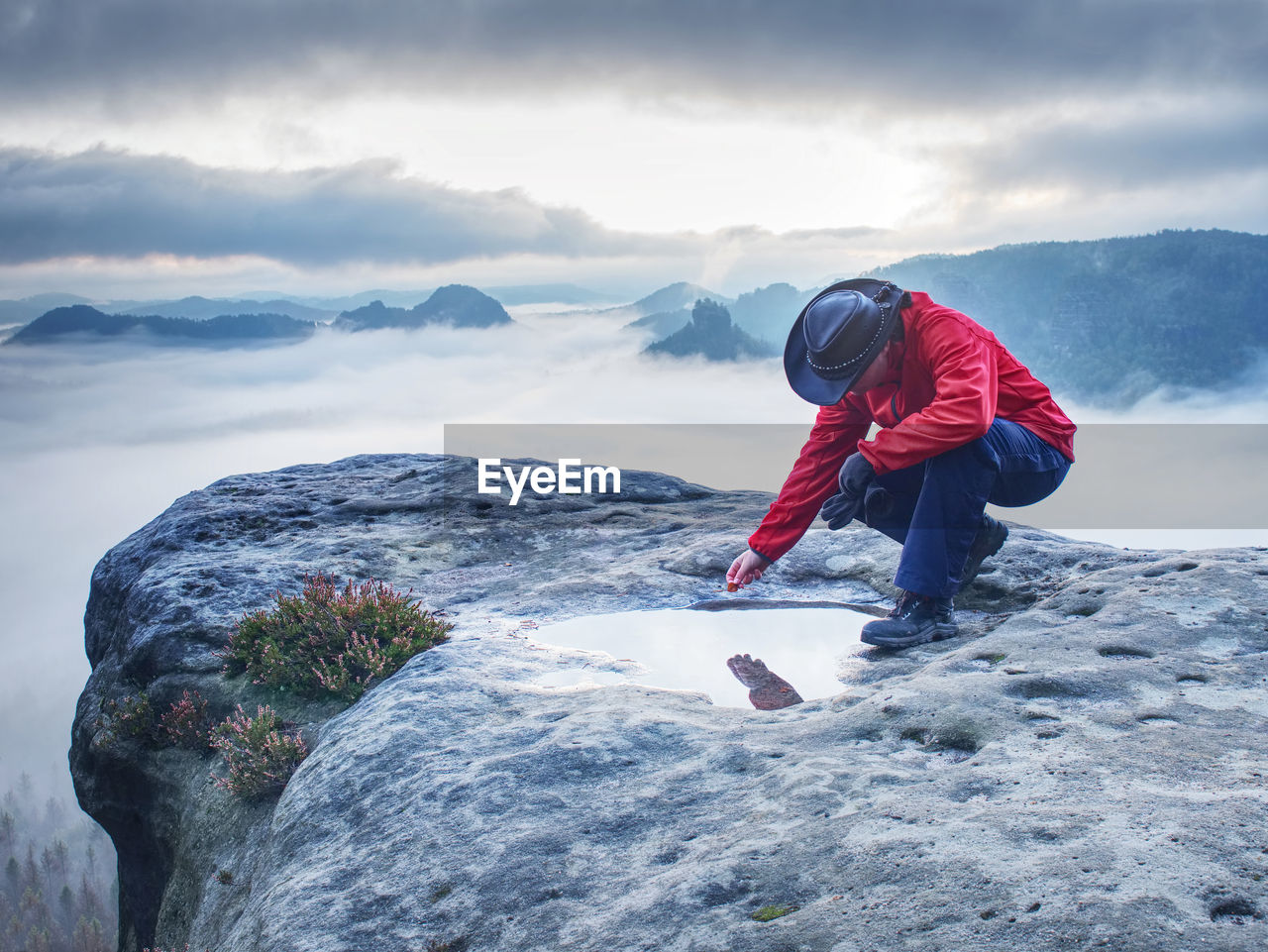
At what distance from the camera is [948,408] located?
20.4ft

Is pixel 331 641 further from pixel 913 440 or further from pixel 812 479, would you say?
pixel 913 440

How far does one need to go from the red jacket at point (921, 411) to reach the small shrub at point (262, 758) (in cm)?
394

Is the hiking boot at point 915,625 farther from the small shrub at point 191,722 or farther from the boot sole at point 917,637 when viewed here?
the small shrub at point 191,722

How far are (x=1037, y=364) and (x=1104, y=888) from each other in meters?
209

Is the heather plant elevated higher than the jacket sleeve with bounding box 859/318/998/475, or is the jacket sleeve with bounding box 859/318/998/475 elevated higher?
the jacket sleeve with bounding box 859/318/998/475

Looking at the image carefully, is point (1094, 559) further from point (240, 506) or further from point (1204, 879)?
point (240, 506)

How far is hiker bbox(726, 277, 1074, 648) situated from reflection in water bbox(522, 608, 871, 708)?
569 mm

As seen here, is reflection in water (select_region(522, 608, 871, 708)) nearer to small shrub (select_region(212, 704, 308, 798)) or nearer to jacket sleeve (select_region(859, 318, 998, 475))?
jacket sleeve (select_region(859, 318, 998, 475))

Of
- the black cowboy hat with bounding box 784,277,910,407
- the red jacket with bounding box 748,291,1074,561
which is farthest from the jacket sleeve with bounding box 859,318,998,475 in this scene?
the black cowboy hat with bounding box 784,277,910,407

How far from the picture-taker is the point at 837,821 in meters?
4.16

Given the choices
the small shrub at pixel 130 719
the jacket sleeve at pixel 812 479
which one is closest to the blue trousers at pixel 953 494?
the jacket sleeve at pixel 812 479

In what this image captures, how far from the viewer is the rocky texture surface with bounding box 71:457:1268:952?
348cm

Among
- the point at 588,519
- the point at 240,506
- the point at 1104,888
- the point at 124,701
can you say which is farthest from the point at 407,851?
the point at 240,506

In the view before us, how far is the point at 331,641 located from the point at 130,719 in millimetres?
2552
